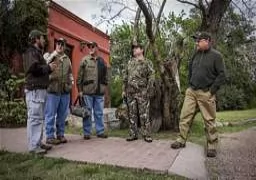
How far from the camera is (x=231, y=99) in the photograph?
42.4 meters

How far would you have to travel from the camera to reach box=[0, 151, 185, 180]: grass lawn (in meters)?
6.16

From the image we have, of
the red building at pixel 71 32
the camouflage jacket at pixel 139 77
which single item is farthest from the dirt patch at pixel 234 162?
the red building at pixel 71 32

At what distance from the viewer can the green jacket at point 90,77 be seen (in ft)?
31.4

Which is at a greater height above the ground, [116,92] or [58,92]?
[116,92]

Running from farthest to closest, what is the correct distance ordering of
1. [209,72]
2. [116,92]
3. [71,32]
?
[116,92] < [71,32] < [209,72]

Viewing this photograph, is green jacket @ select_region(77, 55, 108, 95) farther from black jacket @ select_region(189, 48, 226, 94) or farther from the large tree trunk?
the large tree trunk

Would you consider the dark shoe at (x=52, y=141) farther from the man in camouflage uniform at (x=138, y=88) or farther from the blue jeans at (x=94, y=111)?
the man in camouflage uniform at (x=138, y=88)

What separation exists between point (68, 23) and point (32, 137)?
1254 centimetres

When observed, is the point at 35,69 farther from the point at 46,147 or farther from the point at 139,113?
the point at 139,113

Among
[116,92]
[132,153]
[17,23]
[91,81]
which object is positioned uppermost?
[17,23]

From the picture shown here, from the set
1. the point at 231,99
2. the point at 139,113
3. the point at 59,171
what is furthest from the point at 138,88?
the point at 231,99

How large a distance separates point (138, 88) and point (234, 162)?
2.43m

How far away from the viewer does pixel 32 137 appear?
7617 millimetres

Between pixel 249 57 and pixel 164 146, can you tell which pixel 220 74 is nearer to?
pixel 164 146
